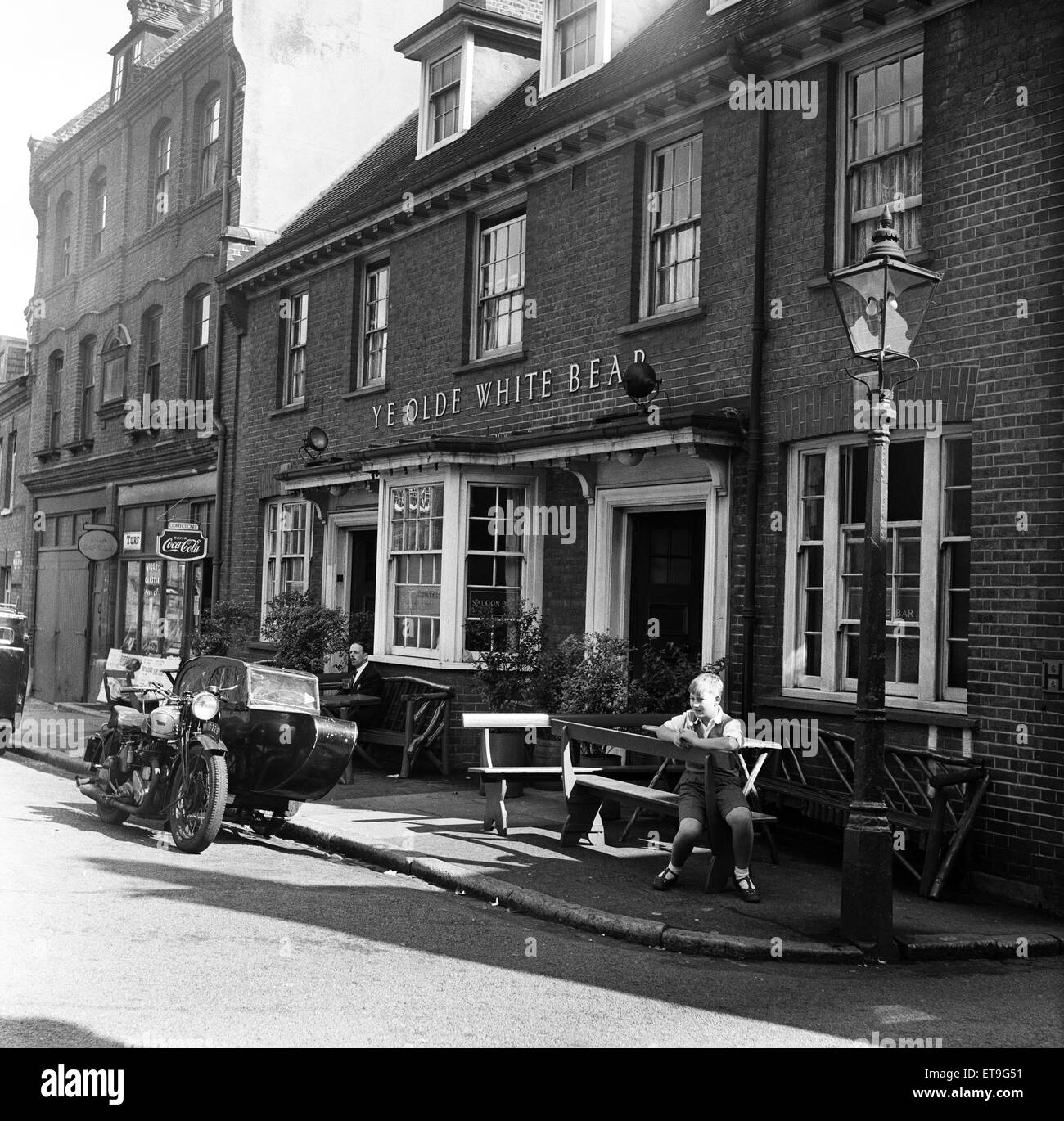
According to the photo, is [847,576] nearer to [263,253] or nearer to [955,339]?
[955,339]

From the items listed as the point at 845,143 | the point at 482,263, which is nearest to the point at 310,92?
the point at 482,263

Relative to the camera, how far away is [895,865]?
8.95m

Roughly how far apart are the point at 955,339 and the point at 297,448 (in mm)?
Result: 10878

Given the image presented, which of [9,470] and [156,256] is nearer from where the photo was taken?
[156,256]

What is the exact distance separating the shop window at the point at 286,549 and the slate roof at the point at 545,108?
3736 millimetres

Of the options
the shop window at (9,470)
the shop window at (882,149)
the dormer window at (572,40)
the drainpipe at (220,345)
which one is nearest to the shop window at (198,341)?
the drainpipe at (220,345)

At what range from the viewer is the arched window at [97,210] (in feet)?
87.0

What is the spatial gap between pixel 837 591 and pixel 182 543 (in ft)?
34.0

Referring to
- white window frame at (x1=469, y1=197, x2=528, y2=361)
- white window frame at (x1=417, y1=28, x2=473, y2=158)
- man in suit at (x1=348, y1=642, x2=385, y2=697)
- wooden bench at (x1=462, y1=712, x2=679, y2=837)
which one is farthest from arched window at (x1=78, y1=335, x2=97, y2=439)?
wooden bench at (x1=462, y1=712, x2=679, y2=837)

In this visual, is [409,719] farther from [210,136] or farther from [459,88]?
[210,136]

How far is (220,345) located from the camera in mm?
20594

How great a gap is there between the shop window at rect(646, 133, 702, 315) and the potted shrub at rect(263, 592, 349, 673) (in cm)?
621

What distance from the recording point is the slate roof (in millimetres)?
11625

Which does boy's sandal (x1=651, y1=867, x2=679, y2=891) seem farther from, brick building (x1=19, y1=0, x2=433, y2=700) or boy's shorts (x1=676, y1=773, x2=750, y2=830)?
brick building (x1=19, y1=0, x2=433, y2=700)
